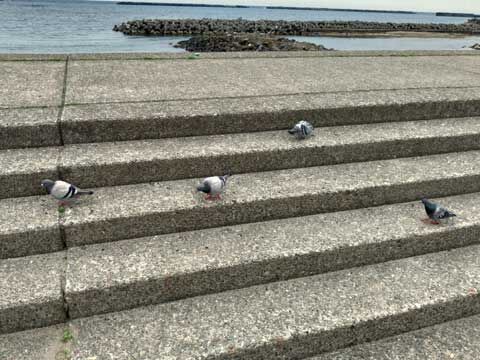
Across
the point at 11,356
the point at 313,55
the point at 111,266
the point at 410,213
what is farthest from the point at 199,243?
the point at 313,55

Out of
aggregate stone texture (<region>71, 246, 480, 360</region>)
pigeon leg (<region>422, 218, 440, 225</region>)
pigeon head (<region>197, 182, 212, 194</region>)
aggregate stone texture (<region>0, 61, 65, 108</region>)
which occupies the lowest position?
aggregate stone texture (<region>71, 246, 480, 360</region>)

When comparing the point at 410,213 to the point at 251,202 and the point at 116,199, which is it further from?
the point at 116,199

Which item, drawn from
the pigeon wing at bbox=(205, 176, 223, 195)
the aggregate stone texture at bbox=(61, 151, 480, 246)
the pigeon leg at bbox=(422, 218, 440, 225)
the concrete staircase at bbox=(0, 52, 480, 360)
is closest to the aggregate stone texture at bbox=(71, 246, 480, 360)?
the concrete staircase at bbox=(0, 52, 480, 360)

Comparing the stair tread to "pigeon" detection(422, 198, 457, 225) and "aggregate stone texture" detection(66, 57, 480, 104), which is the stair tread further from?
"pigeon" detection(422, 198, 457, 225)

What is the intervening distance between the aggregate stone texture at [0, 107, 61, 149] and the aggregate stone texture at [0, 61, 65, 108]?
354mm

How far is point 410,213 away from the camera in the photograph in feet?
13.1

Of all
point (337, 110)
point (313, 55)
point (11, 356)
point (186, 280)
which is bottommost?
point (11, 356)

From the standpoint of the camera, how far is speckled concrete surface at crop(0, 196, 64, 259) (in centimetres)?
310

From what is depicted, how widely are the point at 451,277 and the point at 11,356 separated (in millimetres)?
3530

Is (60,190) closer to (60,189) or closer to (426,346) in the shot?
(60,189)

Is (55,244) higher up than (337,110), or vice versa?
(337,110)

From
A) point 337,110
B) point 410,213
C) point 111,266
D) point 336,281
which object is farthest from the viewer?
point 337,110

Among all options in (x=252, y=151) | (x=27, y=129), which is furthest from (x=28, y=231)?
(x=252, y=151)

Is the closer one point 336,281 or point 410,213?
point 336,281
